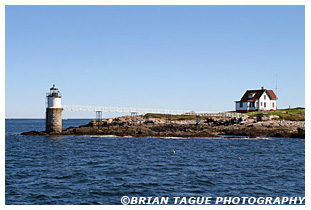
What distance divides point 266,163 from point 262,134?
1180 inches

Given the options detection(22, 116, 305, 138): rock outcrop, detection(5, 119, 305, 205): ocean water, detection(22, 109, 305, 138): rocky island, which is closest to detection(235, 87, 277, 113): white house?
detection(22, 109, 305, 138): rocky island

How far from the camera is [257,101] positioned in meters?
85.5

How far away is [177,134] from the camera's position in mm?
62406

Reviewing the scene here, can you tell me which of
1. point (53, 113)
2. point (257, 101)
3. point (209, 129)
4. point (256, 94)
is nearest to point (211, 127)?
point (209, 129)

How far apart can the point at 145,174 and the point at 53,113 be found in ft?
128

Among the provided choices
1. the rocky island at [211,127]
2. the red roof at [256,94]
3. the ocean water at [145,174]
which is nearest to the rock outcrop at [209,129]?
the rocky island at [211,127]

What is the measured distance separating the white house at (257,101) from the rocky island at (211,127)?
762cm

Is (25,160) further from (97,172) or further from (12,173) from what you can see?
(97,172)

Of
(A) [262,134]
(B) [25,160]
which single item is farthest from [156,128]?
(B) [25,160]

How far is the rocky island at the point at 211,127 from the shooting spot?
62844mm

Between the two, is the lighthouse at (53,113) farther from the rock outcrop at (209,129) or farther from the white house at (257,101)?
the white house at (257,101)

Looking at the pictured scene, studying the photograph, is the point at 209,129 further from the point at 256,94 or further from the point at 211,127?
the point at 256,94

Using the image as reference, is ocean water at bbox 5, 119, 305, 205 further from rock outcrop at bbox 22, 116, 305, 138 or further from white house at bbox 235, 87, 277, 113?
A: white house at bbox 235, 87, 277, 113

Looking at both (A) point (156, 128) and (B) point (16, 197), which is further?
(A) point (156, 128)
